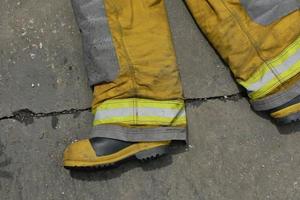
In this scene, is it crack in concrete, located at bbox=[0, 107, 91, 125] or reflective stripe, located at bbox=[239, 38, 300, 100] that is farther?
crack in concrete, located at bbox=[0, 107, 91, 125]

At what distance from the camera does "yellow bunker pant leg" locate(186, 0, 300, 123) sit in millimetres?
2354

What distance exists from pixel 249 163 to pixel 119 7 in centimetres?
93

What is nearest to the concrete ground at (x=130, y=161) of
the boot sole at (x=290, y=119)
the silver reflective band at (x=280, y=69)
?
the boot sole at (x=290, y=119)

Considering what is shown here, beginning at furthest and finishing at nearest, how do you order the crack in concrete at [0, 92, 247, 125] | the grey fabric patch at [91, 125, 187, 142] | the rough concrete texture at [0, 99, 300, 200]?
1. the crack in concrete at [0, 92, 247, 125]
2. the rough concrete texture at [0, 99, 300, 200]
3. the grey fabric patch at [91, 125, 187, 142]

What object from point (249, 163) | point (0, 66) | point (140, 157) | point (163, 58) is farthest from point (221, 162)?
point (0, 66)

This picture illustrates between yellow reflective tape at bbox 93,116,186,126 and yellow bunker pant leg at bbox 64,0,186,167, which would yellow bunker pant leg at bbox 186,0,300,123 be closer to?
yellow bunker pant leg at bbox 64,0,186,167

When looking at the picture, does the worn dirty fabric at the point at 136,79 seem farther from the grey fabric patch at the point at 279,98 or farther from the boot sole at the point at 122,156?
the grey fabric patch at the point at 279,98

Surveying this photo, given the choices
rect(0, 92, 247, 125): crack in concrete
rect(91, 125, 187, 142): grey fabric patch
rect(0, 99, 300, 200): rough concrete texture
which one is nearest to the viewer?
rect(91, 125, 187, 142): grey fabric patch

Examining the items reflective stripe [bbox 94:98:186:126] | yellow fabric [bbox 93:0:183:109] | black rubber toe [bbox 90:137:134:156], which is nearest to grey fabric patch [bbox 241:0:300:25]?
yellow fabric [bbox 93:0:183:109]

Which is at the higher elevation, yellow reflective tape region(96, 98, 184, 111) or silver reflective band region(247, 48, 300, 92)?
silver reflective band region(247, 48, 300, 92)

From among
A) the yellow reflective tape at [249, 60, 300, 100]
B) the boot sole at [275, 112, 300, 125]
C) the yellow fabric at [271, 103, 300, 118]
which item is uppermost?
the yellow reflective tape at [249, 60, 300, 100]

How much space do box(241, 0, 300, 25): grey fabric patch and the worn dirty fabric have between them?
1.34ft

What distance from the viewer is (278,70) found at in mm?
2357

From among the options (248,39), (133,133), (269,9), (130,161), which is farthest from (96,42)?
(269,9)
